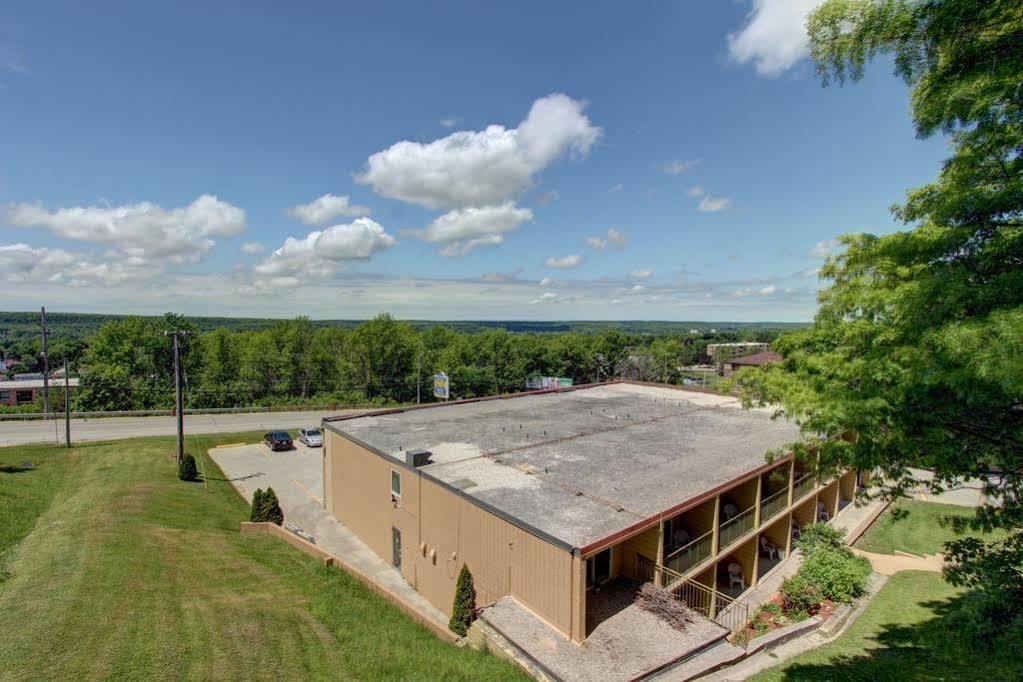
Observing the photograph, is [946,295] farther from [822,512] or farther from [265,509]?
[265,509]

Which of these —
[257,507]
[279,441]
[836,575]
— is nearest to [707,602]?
[836,575]

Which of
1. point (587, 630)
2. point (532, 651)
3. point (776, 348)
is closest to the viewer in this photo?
point (532, 651)

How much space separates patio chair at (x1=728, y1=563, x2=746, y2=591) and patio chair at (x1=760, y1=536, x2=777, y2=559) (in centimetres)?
277

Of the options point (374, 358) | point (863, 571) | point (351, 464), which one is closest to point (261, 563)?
point (351, 464)

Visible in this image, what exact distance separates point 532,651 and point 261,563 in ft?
28.7

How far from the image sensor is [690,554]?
12.2 m

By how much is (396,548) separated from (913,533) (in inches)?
752

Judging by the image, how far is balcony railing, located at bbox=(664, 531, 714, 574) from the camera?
11.6 meters

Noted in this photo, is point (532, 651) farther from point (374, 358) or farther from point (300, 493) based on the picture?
point (374, 358)

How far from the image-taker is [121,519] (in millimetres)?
15227

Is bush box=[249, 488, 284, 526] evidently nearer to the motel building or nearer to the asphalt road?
the motel building

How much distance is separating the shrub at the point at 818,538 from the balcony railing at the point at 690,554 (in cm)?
499

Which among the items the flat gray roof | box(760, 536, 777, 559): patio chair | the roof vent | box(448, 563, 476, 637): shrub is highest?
the roof vent

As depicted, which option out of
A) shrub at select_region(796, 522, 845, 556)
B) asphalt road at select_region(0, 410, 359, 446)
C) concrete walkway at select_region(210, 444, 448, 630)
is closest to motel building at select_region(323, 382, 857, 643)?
concrete walkway at select_region(210, 444, 448, 630)
